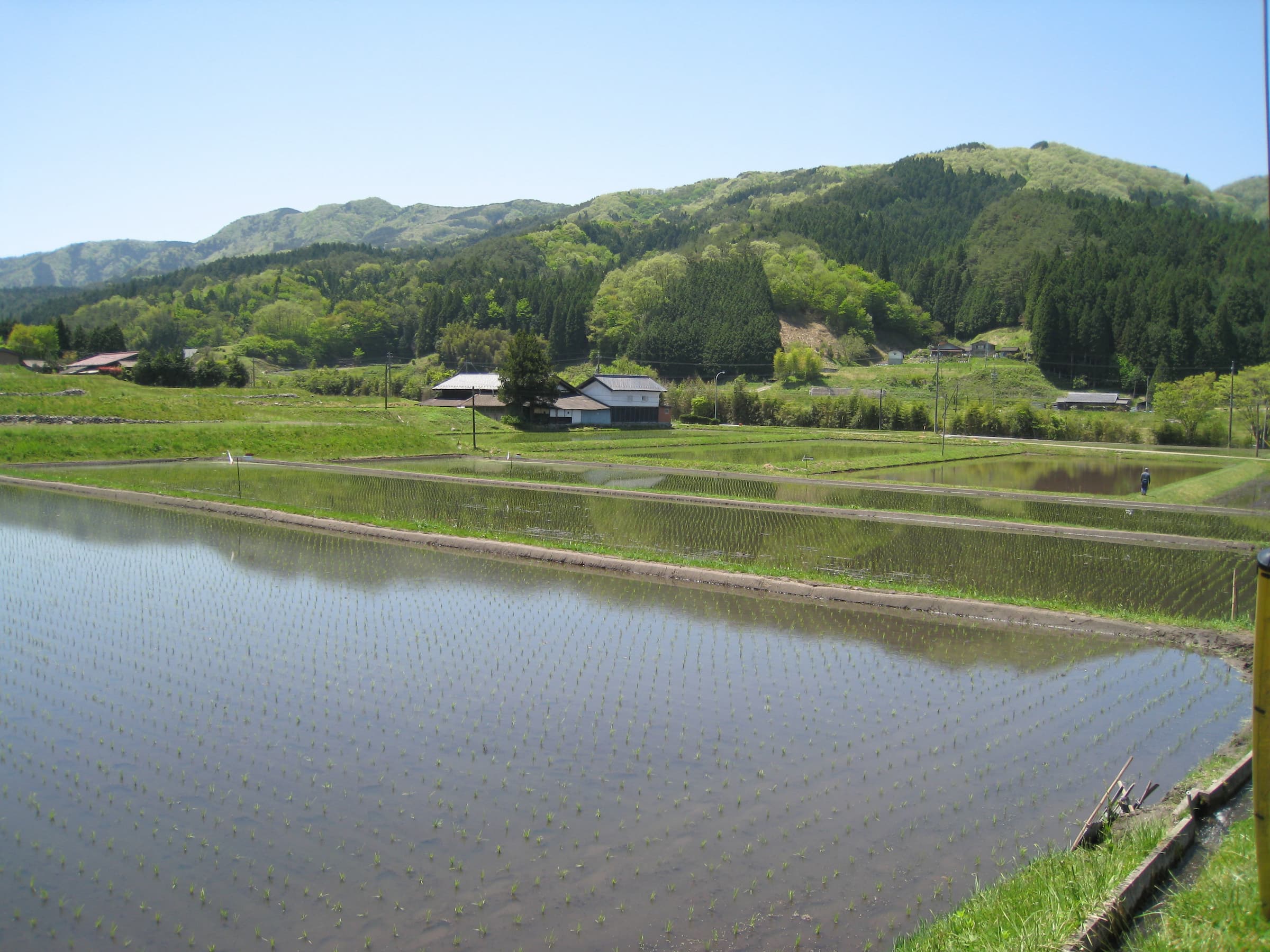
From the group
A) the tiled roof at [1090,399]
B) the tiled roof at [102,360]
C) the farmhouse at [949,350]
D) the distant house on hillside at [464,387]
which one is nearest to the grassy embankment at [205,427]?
the distant house on hillside at [464,387]

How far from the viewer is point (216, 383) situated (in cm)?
5841

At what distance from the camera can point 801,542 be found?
1881cm

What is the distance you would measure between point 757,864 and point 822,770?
1.78 m

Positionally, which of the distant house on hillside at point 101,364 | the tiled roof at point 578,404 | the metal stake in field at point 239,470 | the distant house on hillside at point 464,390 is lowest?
the metal stake in field at point 239,470

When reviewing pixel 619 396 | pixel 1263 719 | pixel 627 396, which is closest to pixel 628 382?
pixel 627 396

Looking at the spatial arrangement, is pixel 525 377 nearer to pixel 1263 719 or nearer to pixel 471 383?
pixel 471 383

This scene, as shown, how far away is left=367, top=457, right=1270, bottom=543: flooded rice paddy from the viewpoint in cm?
2222

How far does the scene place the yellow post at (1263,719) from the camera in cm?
385

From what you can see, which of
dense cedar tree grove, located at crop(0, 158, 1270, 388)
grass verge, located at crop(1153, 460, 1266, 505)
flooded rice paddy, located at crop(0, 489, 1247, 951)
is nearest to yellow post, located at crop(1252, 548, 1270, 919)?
flooded rice paddy, located at crop(0, 489, 1247, 951)

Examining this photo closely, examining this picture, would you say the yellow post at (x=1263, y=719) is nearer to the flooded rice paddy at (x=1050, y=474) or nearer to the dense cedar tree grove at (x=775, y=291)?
the flooded rice paddy at (x=1050, y=474)

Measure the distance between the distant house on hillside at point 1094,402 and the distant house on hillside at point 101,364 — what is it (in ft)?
244

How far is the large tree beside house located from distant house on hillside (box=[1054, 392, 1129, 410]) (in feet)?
139

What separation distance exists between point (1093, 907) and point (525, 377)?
49.2m

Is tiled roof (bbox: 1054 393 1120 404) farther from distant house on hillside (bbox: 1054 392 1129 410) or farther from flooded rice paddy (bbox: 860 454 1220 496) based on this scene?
flooded rice paddy (bbox: 860 454 1220 496)
